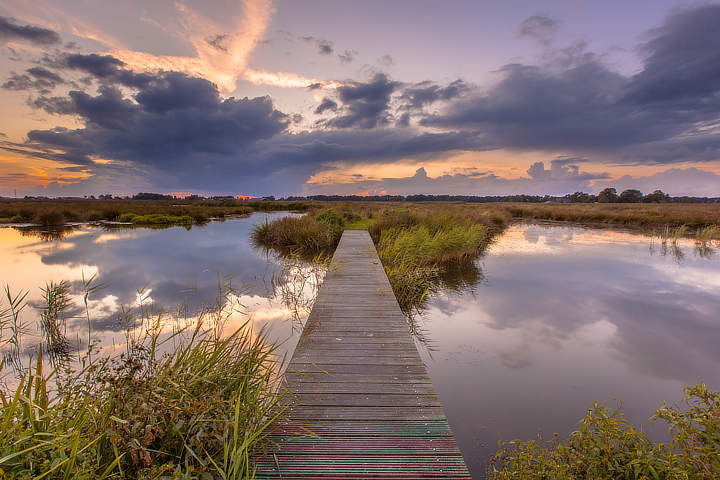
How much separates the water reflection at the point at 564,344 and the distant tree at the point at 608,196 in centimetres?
6707

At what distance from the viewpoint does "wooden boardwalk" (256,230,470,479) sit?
2064 millimetres

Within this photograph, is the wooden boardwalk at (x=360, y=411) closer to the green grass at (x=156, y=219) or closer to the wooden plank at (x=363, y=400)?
the wooden plank at (x=363, y=400)

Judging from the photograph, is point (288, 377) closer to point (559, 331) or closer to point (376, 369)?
point (376, 369)

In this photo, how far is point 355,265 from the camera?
27.3 feet

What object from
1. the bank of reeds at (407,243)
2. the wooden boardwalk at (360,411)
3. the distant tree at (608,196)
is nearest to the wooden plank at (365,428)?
the wooden boardwalk at (360,411)

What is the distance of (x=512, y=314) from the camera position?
24.0 feet

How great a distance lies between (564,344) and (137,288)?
35.4 feet

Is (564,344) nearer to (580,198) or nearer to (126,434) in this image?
(126,434)

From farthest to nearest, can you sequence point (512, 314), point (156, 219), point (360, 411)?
point (156, 219), point (512, 314), point (360, 411)

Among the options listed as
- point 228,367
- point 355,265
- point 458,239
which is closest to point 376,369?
point 228,367

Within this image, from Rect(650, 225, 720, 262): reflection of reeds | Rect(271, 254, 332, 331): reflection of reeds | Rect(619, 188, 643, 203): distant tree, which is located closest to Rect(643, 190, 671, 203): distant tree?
Rect(619, 188, 643, 203): distant tree

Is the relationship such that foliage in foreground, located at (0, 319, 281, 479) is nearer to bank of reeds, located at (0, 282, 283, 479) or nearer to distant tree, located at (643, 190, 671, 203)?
bank of reeds, located at (0, 282, 283, 479)

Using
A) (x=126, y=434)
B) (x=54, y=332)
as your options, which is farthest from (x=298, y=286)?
(x=126, y=434)

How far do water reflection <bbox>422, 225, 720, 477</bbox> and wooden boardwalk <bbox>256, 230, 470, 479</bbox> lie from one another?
110cm
